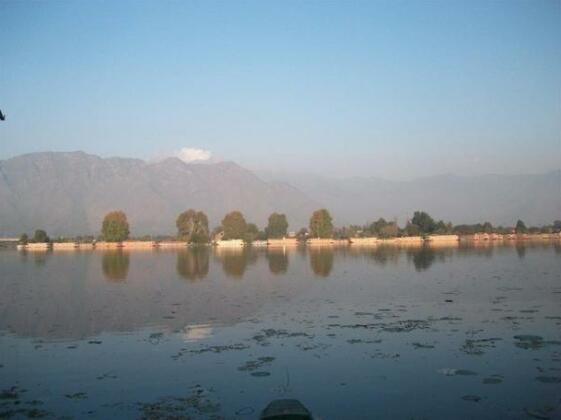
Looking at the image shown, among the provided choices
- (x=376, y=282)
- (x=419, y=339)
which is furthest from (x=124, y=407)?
(x=376, y=282)

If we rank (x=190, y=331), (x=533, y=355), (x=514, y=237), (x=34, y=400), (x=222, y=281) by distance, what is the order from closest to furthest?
(x=34, y=400)
(x=533, y=355)
(x=190, y=331)
(x=222, y=281)
(x=514, y=237)

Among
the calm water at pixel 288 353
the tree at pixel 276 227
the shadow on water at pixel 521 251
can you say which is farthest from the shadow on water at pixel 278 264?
the tree at pixel 276 227

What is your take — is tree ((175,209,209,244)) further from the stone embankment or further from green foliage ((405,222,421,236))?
green foliage ((405,222,421,236))

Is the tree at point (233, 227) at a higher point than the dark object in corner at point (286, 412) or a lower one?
higher

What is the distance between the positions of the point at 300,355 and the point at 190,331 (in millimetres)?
5542

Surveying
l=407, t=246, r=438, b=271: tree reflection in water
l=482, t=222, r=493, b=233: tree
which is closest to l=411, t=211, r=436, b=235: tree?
l=482, t=222, r=493, b=233: tree

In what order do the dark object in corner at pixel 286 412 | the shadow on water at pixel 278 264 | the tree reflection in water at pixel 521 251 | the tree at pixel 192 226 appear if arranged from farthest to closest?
the tree at pixel 192 226
the tree reflection in water at pixel 521 251
the shadow on water at pixel 278 264
the dark object in corner at pixel 286 412

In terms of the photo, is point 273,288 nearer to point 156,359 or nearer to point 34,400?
point 156,359

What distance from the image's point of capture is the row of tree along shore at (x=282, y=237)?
5837 inches

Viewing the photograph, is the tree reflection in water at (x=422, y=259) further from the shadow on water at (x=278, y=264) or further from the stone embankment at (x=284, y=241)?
the stone embankment at (x=284, y=241)

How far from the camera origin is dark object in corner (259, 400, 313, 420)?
32.0ft

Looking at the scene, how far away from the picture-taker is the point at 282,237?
166m

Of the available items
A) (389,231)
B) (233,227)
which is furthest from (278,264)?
(389,231)

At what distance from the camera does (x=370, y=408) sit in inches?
448
